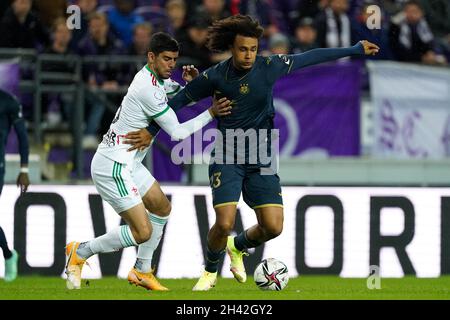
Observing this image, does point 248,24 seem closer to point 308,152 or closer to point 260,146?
point 260,146

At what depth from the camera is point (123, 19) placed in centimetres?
1587

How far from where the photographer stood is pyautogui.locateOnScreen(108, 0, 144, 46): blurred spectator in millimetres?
15789

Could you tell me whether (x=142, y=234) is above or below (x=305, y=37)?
below

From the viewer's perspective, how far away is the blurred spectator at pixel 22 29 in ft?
49.9

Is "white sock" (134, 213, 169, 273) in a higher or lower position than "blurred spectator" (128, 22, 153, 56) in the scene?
lower

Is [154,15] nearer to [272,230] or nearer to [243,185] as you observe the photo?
[243,185]

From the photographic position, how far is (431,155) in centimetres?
1520

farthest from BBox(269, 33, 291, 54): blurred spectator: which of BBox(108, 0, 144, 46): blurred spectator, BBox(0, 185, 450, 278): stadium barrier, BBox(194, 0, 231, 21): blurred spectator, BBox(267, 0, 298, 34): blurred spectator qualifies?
BBox(0, 185, 450, 278): stadium barrier

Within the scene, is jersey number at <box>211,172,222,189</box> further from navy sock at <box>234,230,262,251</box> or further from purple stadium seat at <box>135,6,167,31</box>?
purple stadium seat at <box>135,6,167,31</box>

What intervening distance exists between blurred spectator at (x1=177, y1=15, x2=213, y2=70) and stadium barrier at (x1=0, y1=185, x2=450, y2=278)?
210 centimetres

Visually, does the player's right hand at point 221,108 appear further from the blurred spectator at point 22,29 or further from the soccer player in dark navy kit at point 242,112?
the blurred spectator at point 22,29

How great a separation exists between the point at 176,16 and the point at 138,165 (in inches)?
191

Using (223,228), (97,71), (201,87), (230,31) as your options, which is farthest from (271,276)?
(97,71)

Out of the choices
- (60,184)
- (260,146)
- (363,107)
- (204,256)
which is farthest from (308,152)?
(260,146)
